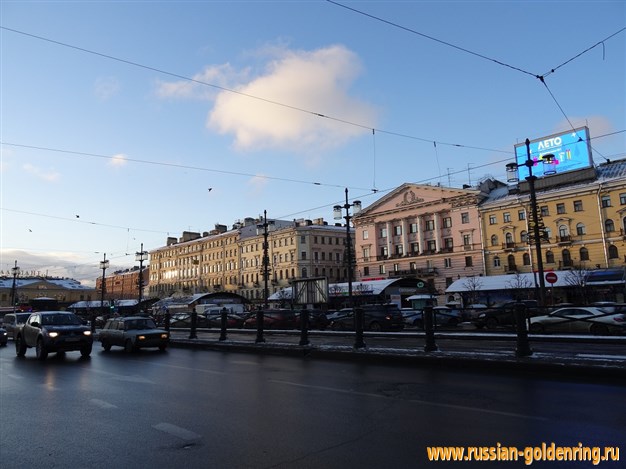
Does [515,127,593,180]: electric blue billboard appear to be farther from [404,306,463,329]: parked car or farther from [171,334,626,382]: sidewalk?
[171,334,626,382]: sidewalk

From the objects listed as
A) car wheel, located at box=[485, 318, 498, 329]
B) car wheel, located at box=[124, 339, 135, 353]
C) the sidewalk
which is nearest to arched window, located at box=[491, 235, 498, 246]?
car wheel, located at box=[485, 318, 498, 329]

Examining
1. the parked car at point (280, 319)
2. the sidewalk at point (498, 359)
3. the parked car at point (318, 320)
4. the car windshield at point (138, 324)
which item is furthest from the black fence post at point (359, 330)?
the parked car at point (318, 320)

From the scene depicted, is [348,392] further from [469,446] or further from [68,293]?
[68,293]

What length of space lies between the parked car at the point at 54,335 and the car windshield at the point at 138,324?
1894 mm

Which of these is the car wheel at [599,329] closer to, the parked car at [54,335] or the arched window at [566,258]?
the parked car at [54,335]

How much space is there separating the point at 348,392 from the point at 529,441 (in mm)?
3963

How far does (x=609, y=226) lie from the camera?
196 feet

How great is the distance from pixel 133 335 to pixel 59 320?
277cm

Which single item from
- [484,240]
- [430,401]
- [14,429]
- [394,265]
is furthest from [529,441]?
[394,265]

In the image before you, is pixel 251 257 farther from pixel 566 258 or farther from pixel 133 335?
pixel 133 335

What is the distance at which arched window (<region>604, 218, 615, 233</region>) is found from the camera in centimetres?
5941

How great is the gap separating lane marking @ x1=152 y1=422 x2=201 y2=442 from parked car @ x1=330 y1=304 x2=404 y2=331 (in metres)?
22.9

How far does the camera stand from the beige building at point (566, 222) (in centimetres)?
5925

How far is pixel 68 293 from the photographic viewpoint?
138m
